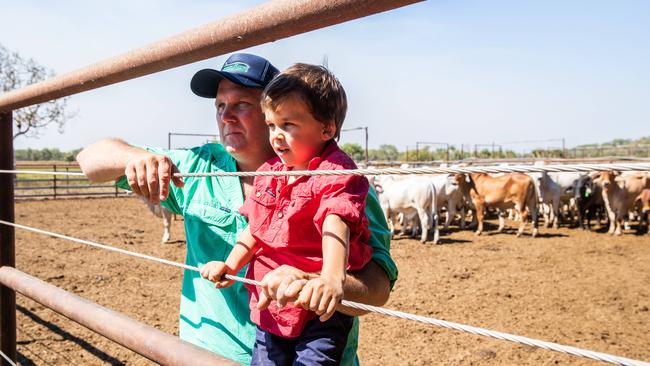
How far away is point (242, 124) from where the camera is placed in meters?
1.78

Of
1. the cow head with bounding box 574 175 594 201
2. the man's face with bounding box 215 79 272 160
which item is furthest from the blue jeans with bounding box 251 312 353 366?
the cow head with bounding box 574 175 594 201

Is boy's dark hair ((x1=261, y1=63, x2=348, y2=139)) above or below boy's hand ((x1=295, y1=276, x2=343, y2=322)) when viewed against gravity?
above

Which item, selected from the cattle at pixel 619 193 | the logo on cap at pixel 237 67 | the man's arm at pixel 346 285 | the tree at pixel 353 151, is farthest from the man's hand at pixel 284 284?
the tree at pixel 353 151

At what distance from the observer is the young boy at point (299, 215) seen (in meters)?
1.26

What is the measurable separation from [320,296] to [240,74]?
110 centimetres

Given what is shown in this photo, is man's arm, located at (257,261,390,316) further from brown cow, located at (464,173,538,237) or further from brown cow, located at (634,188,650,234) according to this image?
brown cow, located at (634,188,650,234)

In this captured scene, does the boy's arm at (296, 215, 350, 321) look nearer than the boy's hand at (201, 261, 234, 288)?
Yes

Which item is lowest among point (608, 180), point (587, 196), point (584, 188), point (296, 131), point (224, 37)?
point (587, 196)

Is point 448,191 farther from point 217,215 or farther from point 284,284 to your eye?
point 284,284

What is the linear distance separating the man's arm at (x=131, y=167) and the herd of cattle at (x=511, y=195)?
10.3 m

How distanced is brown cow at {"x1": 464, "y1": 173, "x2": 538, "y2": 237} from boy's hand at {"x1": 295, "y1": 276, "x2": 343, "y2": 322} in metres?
12.6

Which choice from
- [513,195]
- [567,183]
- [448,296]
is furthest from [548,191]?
[448,296]

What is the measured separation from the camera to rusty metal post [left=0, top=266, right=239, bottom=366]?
1071 mm

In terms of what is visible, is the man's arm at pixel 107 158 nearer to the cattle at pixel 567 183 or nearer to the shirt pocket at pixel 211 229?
the shirt pocket at pixel 211 229
